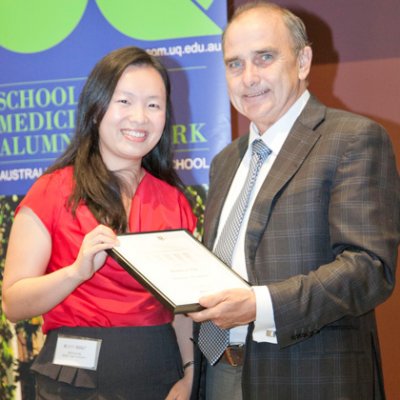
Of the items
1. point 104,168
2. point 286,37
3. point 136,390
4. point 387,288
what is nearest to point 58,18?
point 104,168

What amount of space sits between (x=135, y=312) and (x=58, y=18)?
1.76 m

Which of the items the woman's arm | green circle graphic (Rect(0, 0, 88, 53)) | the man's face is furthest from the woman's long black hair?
green circle graphic (Rect(0, 0, 88, 53))

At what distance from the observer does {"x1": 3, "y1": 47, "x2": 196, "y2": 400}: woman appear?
2.01m

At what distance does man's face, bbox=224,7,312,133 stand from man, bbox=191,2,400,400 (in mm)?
133

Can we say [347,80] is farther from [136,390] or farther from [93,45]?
[136,390]

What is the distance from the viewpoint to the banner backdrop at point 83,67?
3051mm

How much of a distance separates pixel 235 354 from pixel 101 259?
19.3 inches

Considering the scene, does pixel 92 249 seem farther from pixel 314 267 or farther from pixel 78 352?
pixel 314 267

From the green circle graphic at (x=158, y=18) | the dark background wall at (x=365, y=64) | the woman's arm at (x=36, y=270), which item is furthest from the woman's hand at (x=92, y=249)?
the dark background wall at (x=365, y=64)

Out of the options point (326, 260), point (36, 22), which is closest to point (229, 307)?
point (326, 260)

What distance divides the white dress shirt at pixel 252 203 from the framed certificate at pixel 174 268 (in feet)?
0.28

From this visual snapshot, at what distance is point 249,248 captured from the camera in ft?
6.11

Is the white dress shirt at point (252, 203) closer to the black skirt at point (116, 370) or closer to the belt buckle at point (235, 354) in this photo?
the belt buckle at point (235, 354)

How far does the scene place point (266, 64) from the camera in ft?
6.89
